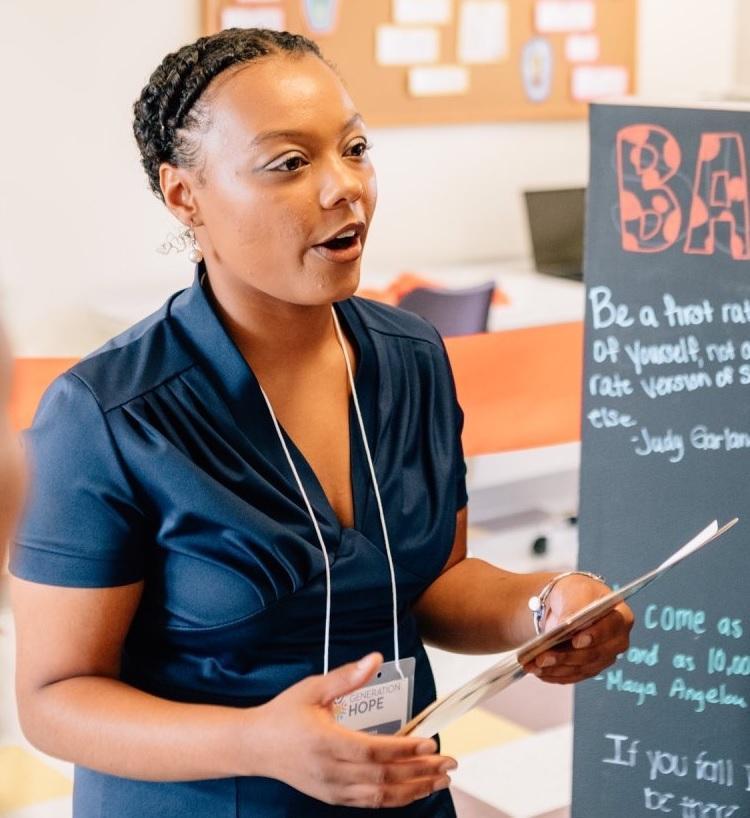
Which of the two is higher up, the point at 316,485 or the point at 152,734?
the point at 316,485

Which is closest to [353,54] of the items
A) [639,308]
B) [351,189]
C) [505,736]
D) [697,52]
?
[697,52]

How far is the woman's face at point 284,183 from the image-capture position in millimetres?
1483

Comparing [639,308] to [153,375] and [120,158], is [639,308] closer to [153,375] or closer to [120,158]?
[153,375]

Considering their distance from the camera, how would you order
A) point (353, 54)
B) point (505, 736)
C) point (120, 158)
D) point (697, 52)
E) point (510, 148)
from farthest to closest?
point (697, 52), point (510, 148), point (353, 54), point (120, 158), point (505, 736)

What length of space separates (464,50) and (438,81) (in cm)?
19

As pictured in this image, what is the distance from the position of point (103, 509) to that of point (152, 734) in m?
0.23

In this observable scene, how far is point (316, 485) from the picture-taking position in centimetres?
157

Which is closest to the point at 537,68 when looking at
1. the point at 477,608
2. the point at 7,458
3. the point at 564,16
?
the point at 564,16

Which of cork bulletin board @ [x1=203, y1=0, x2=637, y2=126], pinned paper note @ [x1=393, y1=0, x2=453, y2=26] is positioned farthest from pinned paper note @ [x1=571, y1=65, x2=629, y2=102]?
pinned paper note @ [x1=393, y1=0, x2=453, y2=26]

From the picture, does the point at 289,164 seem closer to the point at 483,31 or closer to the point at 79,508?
the point at 79,508

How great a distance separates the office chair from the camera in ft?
13.5

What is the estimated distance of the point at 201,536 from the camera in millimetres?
1479

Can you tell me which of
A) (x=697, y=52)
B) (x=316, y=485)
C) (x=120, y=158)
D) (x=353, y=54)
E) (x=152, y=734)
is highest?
(x=697, y=52)

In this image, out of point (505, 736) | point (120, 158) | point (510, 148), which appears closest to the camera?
point (505, 736)
